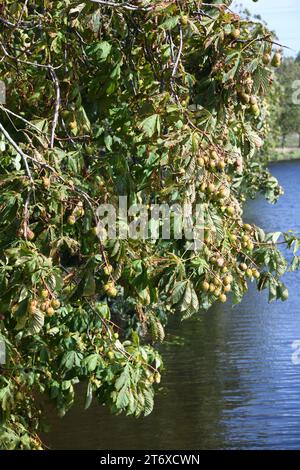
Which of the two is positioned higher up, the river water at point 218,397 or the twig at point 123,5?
the twig at point 123,5

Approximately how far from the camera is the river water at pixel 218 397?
11.7 m

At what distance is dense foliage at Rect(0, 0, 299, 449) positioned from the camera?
4723mm

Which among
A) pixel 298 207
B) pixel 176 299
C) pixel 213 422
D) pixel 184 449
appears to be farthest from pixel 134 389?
pixel 298 207

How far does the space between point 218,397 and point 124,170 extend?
28.6 ft

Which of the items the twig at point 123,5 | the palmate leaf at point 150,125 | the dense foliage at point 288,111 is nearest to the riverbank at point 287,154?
the dense foliage at point 288,111

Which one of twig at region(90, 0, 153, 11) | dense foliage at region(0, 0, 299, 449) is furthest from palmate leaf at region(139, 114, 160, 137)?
twig at region(90, 0, 153, 11)

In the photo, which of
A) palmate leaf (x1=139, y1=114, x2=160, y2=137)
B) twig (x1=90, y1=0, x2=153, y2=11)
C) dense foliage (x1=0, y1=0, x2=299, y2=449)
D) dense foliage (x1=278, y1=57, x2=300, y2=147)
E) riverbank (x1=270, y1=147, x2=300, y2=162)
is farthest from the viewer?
riverbank (x1=270, y1=147, x2=300, y2=162)

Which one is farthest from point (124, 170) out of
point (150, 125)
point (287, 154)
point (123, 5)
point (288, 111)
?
point (287, 154)

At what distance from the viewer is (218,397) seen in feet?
44.0

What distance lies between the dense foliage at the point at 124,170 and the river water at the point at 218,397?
19.7 ft

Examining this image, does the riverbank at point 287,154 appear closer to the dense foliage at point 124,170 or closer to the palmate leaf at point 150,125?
the dense foliage at point 124,170

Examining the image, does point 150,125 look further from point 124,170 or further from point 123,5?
point 123,5

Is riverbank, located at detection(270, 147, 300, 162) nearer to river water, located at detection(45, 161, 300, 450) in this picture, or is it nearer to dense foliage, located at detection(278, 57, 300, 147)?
dense foliage, located at detection(278, 57, 300, 147)

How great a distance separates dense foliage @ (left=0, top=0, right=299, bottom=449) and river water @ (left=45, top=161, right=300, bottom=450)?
600 cm
